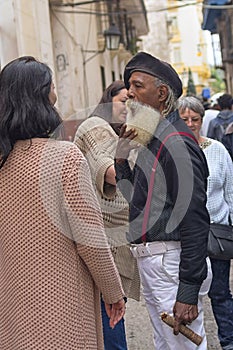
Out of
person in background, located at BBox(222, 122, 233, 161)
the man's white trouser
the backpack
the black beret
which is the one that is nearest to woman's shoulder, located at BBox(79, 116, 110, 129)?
the black beret

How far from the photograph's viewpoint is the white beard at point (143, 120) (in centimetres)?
341

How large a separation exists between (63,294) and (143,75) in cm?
116

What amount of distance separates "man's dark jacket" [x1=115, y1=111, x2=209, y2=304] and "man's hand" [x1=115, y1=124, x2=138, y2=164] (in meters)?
0.13

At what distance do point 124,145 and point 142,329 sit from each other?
8.44ft

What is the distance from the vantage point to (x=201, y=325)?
137 inches

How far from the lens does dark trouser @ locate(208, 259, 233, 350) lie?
497cm

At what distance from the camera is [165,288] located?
3.44m

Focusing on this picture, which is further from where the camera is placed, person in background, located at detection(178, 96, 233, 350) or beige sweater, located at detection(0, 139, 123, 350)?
person in background, located at detection(178, 96, 233, 350)

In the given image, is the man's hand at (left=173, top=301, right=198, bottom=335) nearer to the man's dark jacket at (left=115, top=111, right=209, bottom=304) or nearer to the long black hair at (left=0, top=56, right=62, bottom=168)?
the man's dark jacket at (left=115, top=111, right=209, bottom=304)

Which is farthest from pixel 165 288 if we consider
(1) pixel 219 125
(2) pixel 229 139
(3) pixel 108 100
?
(1) pixel 219 125

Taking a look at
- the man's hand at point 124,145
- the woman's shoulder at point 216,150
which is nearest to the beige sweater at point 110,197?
the man's hand at point 124,145

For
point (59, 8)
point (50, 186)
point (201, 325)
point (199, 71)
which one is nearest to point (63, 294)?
point (50, 186)

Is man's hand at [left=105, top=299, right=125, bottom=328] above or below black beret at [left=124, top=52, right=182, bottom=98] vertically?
below

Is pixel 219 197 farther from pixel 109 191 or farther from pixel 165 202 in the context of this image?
pixel 165 202
